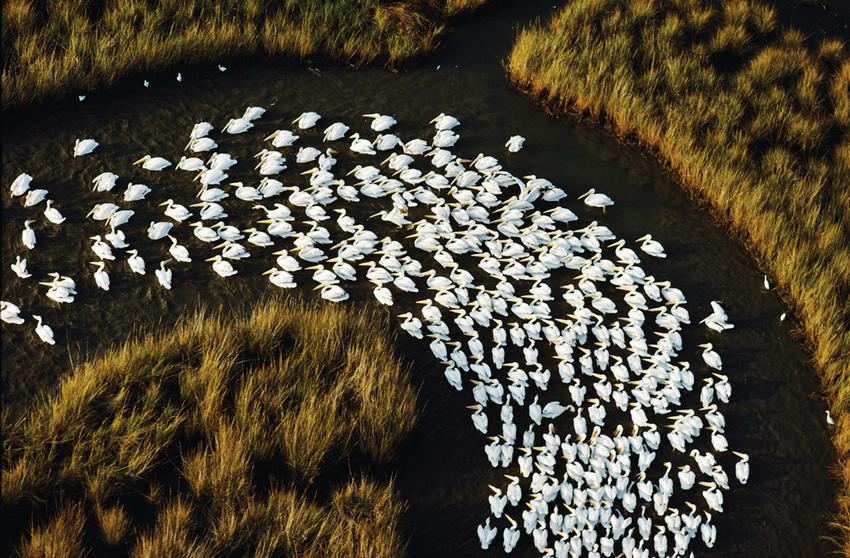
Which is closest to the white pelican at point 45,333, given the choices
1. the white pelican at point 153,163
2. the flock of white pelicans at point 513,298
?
the flock of white pelicans at point 513,298

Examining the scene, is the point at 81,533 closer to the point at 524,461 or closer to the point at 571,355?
the point at 524,461

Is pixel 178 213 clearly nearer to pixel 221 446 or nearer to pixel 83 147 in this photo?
pixel 83 147

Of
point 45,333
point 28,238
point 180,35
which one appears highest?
point 180,35

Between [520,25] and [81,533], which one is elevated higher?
[520,25]

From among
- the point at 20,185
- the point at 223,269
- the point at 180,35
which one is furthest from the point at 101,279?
the point at 180,35

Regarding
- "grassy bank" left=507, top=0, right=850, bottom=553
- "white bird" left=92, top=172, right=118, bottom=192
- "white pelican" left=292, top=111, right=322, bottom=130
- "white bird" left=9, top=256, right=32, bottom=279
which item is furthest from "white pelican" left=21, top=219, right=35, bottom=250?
"grassy bank" left=507, top=0, right=850, bottom=553

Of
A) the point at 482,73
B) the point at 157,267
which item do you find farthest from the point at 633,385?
the point at 482,73
